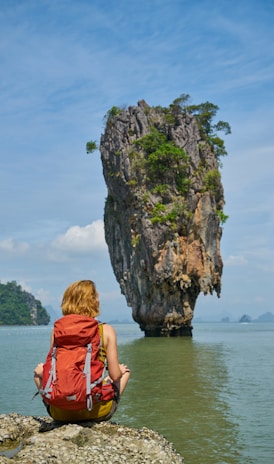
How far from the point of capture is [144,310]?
35531 millimetres

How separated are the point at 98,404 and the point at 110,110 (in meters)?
35.3

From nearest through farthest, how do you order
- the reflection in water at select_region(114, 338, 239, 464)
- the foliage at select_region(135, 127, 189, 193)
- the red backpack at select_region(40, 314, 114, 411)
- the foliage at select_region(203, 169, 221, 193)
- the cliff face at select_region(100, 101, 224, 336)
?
the red backpack at select_region(40, 314, 114, 411) → the reflection in water at select_region(114, 338, 239, 464) → the cliff face at select_region(100, 101, 224, 336) → the foliage at select_region(135, 127, 189, 193) → the foliage at select_region(203, 169, 221, 193)

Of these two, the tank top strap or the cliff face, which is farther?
the cliff face

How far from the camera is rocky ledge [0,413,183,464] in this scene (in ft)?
12.5

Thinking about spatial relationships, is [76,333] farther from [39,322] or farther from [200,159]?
[39,322]

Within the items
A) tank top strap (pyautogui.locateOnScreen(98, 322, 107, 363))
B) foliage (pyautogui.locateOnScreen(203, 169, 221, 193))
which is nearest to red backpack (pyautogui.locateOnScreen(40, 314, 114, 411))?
tank top strap (pyautogui.locateOnScreen(98, 322, 107, 363))

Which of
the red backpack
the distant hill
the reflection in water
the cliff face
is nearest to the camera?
the red backpack

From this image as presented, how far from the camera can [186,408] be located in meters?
9.98

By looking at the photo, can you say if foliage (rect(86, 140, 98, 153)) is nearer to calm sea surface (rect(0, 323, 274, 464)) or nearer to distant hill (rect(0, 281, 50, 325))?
calm sea surface (rect(0, 323, 274, 464))

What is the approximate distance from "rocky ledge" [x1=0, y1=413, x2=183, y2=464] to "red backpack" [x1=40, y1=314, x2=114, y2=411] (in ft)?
0.80

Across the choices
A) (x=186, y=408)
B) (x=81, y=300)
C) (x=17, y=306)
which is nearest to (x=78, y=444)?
(x=81, y=300)

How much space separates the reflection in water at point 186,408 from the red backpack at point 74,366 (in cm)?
296

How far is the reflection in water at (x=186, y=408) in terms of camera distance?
734 cm

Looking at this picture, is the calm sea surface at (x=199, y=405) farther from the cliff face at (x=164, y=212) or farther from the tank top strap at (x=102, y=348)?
the cliff face at (x=164, y=212)
